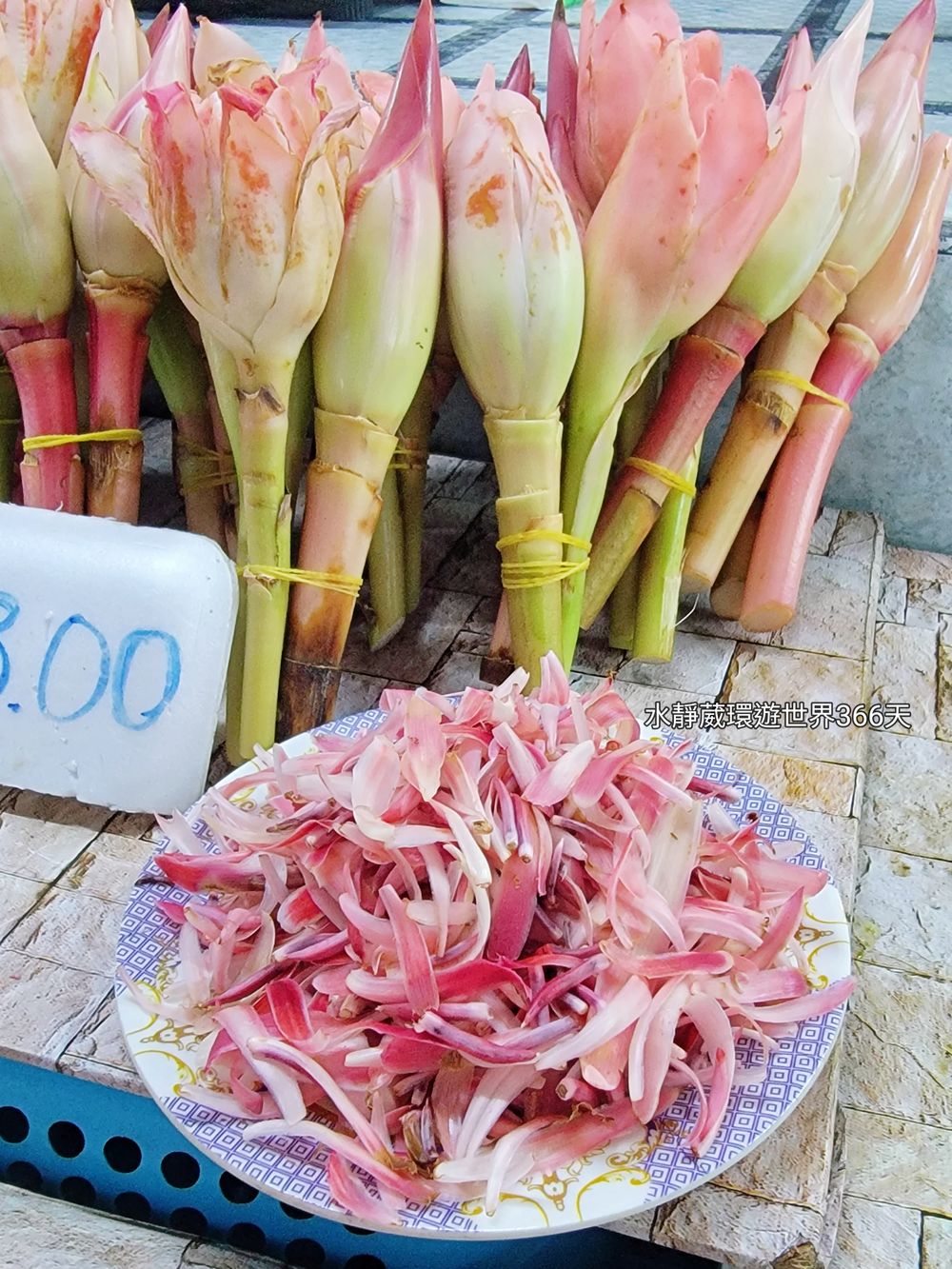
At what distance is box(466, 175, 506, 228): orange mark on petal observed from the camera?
0.94m

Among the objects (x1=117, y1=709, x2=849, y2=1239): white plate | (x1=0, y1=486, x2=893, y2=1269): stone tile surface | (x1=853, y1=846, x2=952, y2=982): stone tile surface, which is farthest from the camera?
(x1=853, y1=846, x2=952, y2=982): stone tile surface

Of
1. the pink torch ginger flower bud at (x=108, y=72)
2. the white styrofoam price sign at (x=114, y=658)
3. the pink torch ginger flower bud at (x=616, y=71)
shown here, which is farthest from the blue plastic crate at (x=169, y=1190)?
the pink torch ginger flower bud at (x=616, y=71)

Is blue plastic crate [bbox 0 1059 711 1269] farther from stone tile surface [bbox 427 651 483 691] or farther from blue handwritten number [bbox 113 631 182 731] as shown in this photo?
stone tile surface [bbox 427 651 483 691]

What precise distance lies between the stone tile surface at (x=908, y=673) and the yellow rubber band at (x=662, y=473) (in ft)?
1.01

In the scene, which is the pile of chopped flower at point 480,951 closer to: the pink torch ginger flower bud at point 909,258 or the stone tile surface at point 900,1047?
the stone tile surface at point 900,1047

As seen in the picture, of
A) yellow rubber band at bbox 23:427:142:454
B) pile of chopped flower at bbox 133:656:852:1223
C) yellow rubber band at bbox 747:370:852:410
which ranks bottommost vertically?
pile of chopped flower at bbox 133:656:852:1223

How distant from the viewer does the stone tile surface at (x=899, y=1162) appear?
729 millimetres

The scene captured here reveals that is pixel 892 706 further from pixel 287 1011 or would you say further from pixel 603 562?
pixel 287 1011

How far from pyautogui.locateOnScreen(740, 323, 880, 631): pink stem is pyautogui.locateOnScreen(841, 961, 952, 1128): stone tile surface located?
424mm

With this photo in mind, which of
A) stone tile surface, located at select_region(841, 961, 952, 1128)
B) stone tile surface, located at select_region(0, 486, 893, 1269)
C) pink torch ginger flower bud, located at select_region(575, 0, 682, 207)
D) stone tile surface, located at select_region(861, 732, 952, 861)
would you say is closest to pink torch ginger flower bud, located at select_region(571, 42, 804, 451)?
pink torch ginger flower bud, located at select_region(575, 0, 682, 207)

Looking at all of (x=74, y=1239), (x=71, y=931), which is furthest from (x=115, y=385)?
(x=74, y=1239)

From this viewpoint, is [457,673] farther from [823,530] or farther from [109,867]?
[823,530]

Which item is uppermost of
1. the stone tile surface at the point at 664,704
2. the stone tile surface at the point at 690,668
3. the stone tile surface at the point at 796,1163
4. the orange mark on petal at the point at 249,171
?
the orange mark on petal at the point at 249,171

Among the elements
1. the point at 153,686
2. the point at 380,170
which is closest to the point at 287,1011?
the point at 153,686
